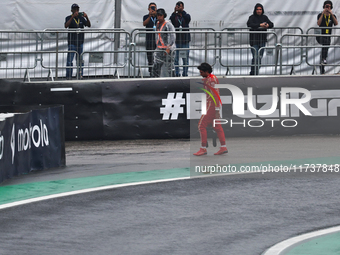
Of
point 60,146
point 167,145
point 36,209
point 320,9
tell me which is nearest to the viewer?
point 36,209

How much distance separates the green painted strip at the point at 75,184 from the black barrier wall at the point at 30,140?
2.28 feet

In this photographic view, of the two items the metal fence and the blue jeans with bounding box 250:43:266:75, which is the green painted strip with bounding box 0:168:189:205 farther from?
the blue jeans with bounding box 250:43:266:75

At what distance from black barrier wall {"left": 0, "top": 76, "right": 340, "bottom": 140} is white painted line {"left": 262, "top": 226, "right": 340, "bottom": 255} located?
913cm

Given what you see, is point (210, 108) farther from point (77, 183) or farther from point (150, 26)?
point (150, 26)

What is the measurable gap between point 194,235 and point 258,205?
6.18ft

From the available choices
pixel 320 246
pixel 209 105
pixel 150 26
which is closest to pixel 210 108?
pixel 209 105

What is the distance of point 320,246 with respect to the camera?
714cm

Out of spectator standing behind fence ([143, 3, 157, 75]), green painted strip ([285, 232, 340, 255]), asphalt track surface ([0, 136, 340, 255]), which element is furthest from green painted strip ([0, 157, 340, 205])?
spectator standing behind fence ([143, 3, 157, 75])

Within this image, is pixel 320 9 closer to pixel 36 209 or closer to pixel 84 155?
pixel 84 155

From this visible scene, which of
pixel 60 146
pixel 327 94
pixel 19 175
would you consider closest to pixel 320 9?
pixel 327 94

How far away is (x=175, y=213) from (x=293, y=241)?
76.7 inches

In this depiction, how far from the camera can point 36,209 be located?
9.04m

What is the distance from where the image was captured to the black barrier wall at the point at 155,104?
54.3ft

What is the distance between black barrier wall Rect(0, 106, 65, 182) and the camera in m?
11.1
